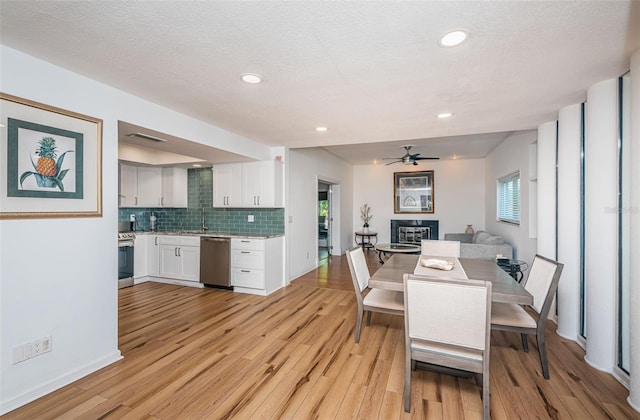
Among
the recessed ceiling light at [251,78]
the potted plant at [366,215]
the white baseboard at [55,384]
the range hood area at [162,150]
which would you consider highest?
the recessed ceiling light at [251,78]

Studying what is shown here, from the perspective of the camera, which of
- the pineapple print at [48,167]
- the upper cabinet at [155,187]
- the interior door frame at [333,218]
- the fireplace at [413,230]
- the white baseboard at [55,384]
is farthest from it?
the fireplace at [413,230]

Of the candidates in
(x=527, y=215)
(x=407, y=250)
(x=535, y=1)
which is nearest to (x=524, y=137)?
(x=527, y=215)

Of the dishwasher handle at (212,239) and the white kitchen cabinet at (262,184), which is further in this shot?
the white kitchen cabinet at (262,184)

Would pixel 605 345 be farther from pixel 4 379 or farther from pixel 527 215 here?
pixel 4 379

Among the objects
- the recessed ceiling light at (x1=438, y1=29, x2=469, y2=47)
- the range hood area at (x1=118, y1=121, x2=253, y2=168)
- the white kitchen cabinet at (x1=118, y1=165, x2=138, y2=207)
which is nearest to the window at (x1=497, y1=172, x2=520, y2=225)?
the recessed ceiling light at (x1=438, y1=29, x2=469, y2=47)

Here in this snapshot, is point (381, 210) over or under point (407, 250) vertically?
over

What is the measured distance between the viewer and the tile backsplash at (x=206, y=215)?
4891mm

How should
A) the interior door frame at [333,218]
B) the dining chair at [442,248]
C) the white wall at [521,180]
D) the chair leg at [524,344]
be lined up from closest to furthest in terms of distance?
1. the chair leg at [524,344]
2. the dining chair at [442,248]
3. the white wall at [521,180]
4. the interior door frame at [333,218]

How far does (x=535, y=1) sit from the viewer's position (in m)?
1.37

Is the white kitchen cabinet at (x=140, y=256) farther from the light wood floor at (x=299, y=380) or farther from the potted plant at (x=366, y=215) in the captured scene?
the potted plant at (x=366, y=215)

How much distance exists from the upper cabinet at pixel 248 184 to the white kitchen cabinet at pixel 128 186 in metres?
1.53

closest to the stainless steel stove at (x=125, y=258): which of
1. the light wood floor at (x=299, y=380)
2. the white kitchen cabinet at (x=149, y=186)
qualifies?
the white kitchen cabinet at (x=149, y=186)

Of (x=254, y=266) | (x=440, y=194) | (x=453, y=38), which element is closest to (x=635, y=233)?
(x=453, y=38)

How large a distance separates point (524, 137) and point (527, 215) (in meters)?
1.20
